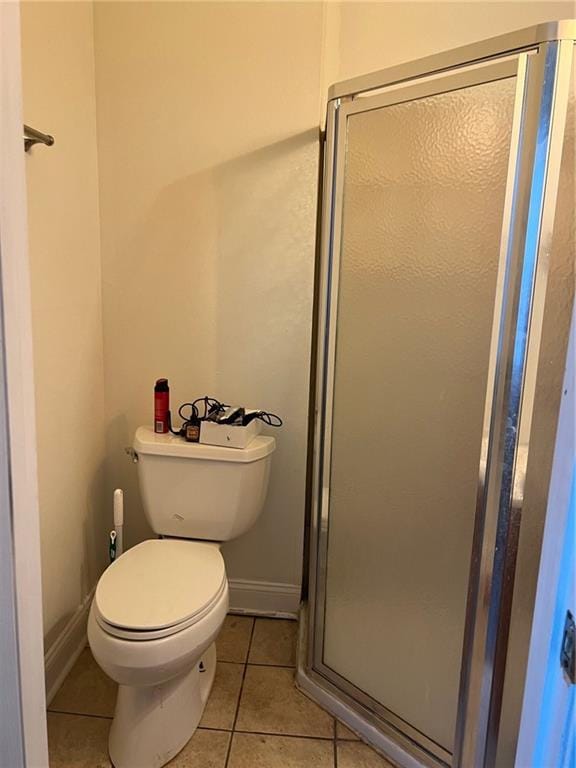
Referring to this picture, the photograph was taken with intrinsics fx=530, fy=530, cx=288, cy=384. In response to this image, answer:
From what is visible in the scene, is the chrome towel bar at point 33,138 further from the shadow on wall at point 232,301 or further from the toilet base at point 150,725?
the toilet base at point 150,725

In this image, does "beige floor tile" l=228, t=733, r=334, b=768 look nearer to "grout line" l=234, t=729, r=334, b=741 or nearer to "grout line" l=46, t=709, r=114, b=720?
"grout line" l=234, t=729, r=334, b=741

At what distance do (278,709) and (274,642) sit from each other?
1.01ft

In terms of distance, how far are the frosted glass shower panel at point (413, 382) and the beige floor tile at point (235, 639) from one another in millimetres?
444

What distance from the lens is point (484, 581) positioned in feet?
3.80

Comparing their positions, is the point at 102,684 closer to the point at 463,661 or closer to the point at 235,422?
the point at 235,422

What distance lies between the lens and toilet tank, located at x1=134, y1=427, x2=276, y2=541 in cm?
170

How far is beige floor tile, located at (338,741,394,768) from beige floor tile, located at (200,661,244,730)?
0.33 metres

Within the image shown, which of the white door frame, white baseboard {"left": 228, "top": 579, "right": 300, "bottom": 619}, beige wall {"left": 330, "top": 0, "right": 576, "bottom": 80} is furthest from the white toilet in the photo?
beige wall {"left": 330, "top": 0, "right": 576, "bottom": 80}

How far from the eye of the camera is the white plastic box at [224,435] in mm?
1691

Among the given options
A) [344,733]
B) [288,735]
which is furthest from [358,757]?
[288,735]

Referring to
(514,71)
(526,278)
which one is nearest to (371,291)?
(526,278)

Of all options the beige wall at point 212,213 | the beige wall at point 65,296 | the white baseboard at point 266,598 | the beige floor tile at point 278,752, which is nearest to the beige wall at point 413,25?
the beige wall at point 212,213

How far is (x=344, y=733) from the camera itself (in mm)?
1522

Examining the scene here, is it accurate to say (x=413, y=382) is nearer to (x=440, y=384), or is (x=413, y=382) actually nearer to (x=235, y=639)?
(x=440, y=384)
